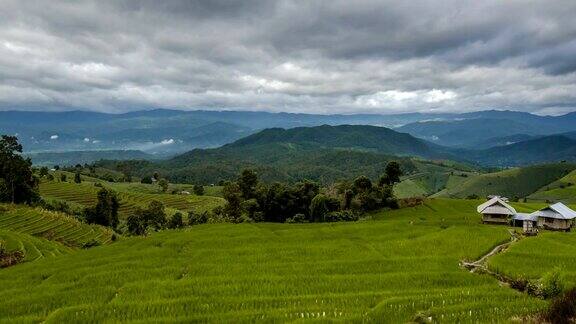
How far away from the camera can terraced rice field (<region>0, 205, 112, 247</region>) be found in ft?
276

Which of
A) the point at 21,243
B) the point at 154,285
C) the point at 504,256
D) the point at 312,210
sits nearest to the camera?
the point at 154,285

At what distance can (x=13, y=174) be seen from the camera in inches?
4483

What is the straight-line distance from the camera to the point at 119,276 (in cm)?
3453

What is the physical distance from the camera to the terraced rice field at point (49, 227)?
84188 mm

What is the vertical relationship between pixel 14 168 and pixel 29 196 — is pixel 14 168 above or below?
above

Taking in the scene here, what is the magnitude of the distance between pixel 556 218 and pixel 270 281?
5464cm

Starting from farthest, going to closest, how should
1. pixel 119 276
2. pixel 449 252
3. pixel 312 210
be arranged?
pixel 312 210, pixel 449 252, pixel 119 276

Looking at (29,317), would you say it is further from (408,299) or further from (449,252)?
(449,252)

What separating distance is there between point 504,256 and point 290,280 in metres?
19.1

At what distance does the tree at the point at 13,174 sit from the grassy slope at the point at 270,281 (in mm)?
75572

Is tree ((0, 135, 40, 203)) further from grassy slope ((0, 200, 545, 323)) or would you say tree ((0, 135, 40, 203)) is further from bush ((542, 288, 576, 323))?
bush ((542, 288, 576, 323))

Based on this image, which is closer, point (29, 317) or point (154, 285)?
point (29, 317)

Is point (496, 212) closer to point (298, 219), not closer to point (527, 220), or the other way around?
point (527, 220)

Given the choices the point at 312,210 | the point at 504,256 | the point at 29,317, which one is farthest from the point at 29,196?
the point at 504,256
